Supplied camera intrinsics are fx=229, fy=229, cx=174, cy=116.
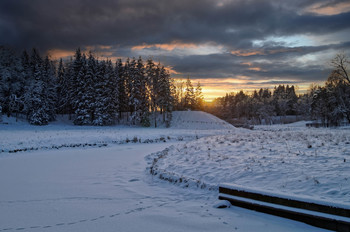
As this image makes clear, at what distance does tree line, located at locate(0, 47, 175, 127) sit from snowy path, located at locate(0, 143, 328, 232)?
143 feet

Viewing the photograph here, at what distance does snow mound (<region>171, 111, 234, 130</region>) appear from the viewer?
53.9 m

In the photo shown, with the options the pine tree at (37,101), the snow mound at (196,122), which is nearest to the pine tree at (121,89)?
the snow mound at (196,122)

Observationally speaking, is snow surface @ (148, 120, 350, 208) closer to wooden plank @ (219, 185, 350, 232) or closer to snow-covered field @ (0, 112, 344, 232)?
snow-covered field @ (0, 112, 344, 232)

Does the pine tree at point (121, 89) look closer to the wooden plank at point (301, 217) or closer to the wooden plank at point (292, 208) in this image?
the wooden plank at point (292, 208)

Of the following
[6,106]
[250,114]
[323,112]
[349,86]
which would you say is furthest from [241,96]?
[6,106]

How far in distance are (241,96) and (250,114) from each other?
36.2 metres

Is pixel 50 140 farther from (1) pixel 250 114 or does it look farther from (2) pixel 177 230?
(1) pixel 250 114

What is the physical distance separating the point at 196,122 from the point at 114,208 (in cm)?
5305

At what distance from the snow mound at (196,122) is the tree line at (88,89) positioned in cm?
320

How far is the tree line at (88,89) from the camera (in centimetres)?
4916

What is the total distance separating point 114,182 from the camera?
8.24 metres

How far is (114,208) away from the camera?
18.1 feet

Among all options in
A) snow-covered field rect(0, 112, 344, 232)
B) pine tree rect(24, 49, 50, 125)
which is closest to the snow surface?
snow-covered field rect(0, 112, 344, 232)

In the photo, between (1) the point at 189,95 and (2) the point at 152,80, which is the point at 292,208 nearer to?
(2) the point at 152,80
